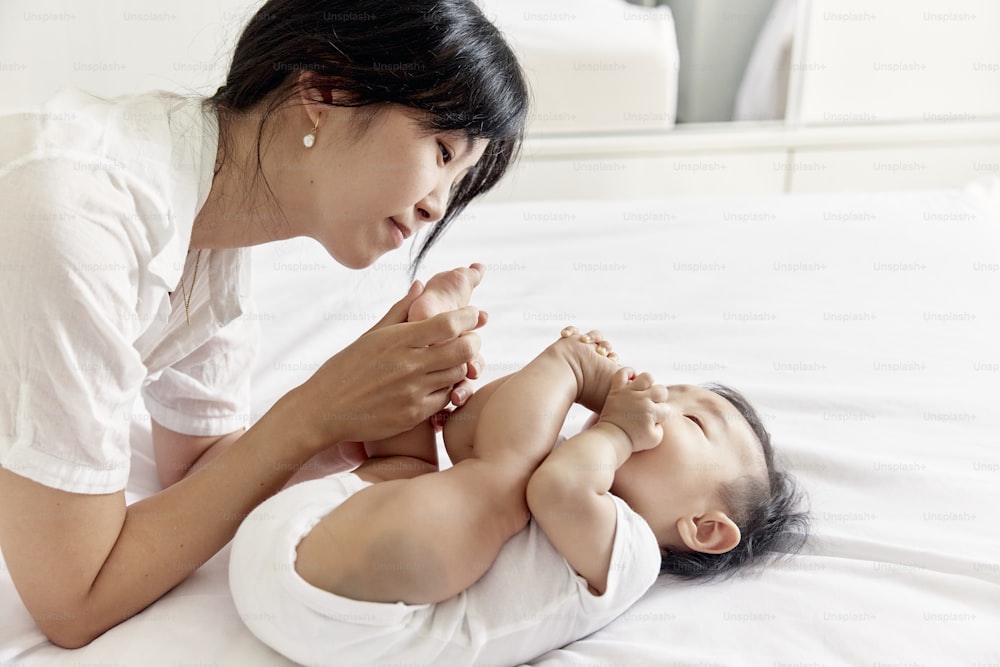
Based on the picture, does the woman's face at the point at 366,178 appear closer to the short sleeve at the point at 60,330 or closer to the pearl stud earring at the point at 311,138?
the pearl stud earring at the point at 311,138

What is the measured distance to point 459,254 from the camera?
5.94 ft

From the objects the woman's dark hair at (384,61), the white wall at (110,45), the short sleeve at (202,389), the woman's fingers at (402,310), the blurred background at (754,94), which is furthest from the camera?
the blurred background at (754,94)

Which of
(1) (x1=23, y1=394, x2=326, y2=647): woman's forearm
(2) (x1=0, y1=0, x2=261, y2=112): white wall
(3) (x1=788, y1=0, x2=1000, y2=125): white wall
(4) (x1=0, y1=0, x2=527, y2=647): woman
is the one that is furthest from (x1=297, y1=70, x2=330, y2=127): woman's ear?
(3) (x1=788, y1=0, x2=1000, y2=125): white wall

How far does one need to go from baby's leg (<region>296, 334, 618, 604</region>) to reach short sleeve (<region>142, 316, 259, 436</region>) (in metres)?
0.43

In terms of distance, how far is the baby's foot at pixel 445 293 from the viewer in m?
1.01

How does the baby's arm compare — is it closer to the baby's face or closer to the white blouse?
the baby's face

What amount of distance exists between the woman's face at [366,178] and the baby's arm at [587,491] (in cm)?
32

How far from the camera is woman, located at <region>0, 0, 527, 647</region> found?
2.55 feet

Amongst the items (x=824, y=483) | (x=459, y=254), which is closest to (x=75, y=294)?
(x=824, y=483)

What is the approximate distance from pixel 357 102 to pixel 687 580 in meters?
0.62

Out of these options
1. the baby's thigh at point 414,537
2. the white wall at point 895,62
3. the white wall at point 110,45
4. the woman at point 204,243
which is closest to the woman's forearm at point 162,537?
the woman at point 204,243

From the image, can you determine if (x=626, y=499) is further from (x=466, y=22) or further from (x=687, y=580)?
(x=466, y=22)

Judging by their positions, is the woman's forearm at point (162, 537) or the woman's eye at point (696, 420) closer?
the woman's forearm at point (162, 537)

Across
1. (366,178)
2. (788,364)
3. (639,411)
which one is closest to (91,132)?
(366,178)
